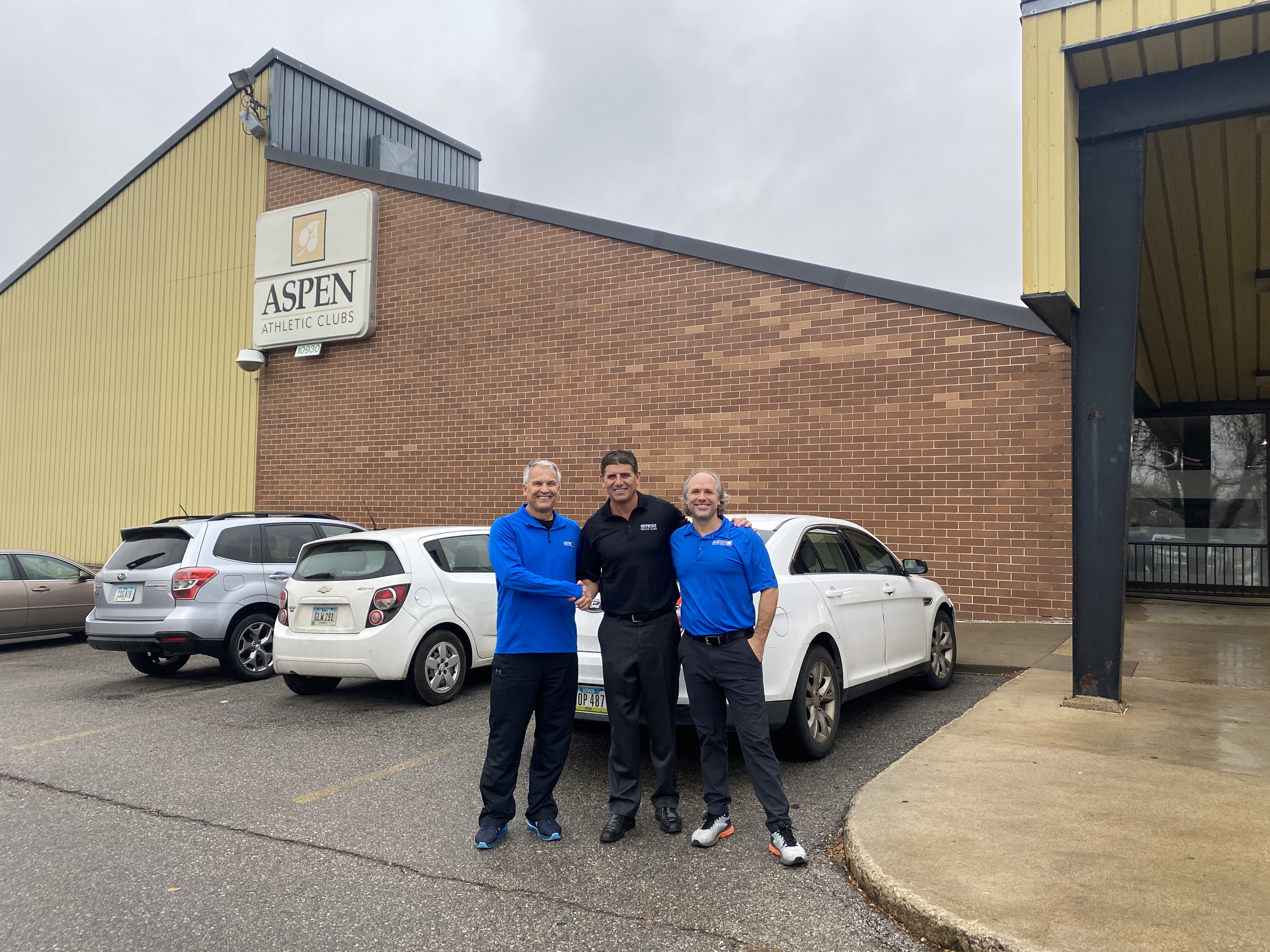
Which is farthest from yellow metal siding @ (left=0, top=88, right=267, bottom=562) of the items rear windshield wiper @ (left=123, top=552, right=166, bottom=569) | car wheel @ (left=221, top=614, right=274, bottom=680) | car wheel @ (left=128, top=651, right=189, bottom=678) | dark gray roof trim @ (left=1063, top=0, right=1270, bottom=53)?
dark gray roof trim @ (left=1063, top=0, right=1270, bottom=53)

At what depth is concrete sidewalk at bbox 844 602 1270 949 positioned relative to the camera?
10.9 ft

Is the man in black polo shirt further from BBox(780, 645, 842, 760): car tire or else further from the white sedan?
BBox(780, 645, 842, 760): car tire

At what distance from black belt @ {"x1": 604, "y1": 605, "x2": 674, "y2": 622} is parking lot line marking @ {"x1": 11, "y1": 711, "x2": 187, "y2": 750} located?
449 cm

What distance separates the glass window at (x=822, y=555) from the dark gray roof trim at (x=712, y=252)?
209 inches

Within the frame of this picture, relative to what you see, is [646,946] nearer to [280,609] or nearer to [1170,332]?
[280,609]

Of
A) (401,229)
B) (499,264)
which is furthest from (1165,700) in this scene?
(401,229)

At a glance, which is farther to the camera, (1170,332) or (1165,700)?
(1170,332)

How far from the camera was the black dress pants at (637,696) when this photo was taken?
4.55 metres

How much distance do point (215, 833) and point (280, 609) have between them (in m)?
3.72

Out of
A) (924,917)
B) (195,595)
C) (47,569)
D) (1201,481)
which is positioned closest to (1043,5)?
(924,917)

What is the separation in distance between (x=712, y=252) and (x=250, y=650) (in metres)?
7.64

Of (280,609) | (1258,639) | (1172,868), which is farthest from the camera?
(1258,639)

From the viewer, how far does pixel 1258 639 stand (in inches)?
403

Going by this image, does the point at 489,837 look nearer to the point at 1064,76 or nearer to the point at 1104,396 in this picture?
the point at 1104,396
